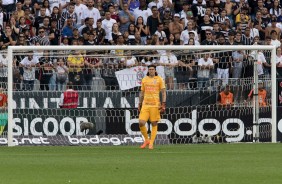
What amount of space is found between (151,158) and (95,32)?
12.0 meters

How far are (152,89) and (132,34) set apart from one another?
7155 millimetres

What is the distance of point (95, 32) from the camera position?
1284 inches

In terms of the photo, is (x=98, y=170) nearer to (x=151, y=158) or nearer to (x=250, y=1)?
(x=151, y=158)

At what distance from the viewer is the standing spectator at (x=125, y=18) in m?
34.2

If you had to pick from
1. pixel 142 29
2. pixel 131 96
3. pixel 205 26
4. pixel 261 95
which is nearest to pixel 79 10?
pixel 142 29

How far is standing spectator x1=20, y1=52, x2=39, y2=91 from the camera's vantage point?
94.7 ft

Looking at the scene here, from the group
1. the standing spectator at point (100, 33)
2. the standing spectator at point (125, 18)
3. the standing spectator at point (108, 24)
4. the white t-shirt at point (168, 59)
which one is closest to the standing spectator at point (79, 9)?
the standing spectator at point (108, 24)

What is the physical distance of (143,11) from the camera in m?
34.7

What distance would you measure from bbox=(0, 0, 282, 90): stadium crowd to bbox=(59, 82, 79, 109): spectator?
232mm

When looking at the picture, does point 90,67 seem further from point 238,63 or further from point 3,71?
point 238,63

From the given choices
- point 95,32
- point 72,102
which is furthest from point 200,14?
point 72,102

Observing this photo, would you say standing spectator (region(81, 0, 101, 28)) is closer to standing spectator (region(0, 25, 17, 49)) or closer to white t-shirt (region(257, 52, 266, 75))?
standing spectator (region(0, 25, 17, 49))

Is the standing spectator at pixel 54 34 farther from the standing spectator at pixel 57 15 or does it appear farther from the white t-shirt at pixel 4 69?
the white t-shirt at pixel 4 69

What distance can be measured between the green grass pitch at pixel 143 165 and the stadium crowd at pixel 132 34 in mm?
4088
